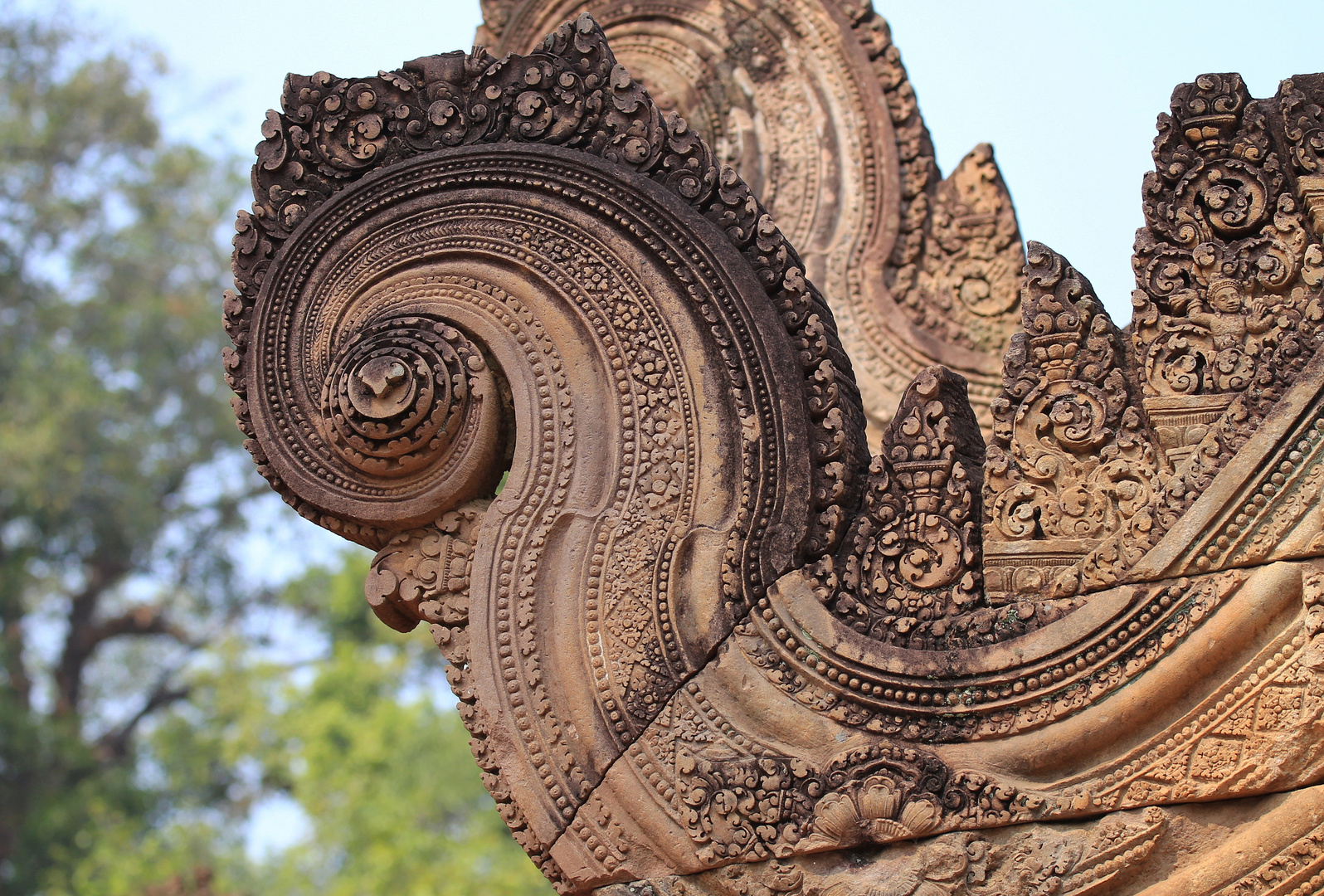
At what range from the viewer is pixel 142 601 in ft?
65.5

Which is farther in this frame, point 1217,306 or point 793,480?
point 793,480

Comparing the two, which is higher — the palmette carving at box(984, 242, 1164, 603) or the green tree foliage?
the green tree foliage

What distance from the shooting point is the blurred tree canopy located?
1620 cm

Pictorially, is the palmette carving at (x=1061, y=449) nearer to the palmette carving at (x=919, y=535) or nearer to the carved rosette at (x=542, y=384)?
the palmette carving at (x=919, y=535)

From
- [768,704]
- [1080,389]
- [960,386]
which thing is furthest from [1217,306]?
[768,704]

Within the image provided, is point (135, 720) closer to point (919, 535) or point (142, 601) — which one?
point (142, 601)

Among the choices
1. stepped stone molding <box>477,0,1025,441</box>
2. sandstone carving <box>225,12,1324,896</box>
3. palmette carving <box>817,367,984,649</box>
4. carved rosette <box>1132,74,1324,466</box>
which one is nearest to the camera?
sandstone carving <box>225,12,1324,896</box>

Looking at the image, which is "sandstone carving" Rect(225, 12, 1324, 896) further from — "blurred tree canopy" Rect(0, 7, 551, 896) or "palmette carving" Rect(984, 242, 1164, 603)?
"blurred tree canopy" Rect(0, 7, 551, 896)

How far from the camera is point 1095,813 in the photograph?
293 cm

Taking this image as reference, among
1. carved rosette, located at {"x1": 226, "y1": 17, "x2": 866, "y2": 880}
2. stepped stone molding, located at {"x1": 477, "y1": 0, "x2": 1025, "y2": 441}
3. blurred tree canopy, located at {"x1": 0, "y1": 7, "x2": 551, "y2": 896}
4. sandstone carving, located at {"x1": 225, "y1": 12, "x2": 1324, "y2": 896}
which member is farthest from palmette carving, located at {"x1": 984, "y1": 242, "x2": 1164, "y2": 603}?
blurred tree canopy, located at {"x1": 0, "y1": 7, "x2": 551, "y2": 896}

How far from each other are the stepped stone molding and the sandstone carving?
1985 mm

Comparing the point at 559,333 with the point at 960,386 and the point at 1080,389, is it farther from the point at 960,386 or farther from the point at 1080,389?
the point at 1080,389

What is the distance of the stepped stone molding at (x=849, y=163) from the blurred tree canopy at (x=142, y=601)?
10742mm

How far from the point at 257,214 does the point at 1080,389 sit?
2.12 meters
